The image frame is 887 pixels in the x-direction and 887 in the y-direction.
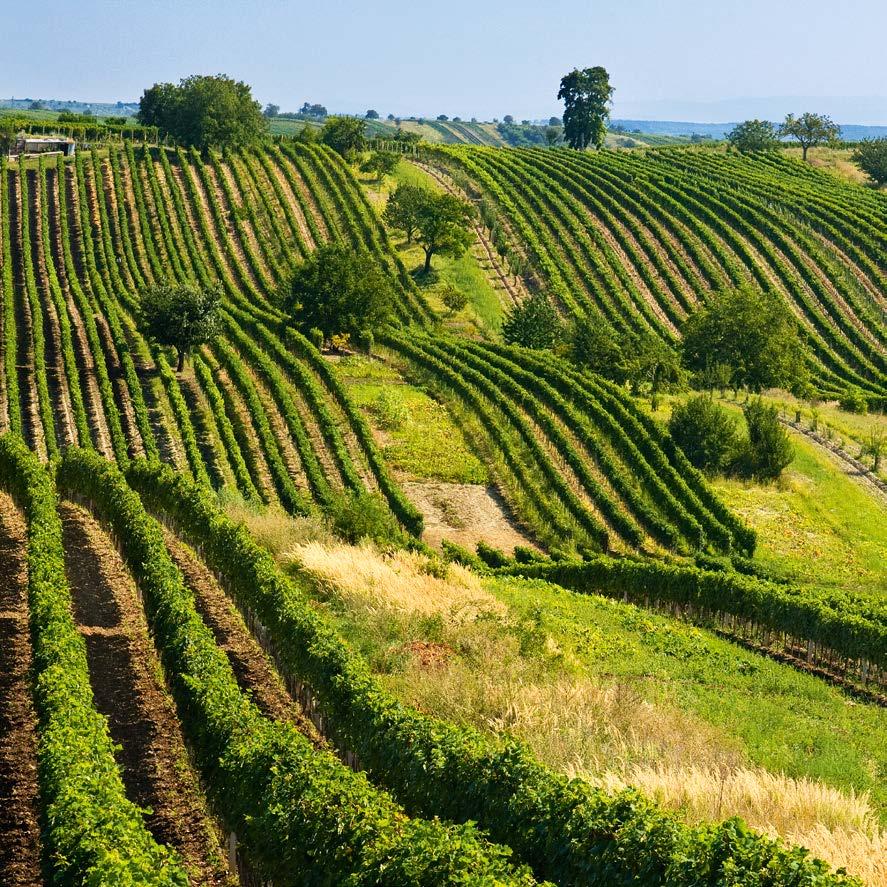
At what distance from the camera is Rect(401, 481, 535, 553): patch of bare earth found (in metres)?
54.8

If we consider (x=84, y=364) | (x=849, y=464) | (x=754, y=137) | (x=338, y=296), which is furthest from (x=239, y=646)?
(x=754, y=137)

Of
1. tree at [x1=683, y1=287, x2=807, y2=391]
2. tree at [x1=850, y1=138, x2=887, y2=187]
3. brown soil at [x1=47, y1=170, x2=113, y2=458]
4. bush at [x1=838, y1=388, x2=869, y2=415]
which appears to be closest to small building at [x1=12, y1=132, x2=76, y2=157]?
brown soil at [x1=47, y1=170, x2=113, y2=458]

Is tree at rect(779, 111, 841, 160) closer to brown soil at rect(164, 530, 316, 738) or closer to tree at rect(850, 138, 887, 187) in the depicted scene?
tree at rect(850, 138, 887, 187)

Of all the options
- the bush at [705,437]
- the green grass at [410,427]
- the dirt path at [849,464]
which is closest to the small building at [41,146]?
the green grass at [410,427]

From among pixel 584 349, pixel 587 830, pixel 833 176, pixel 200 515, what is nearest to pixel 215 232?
pixel 584 349

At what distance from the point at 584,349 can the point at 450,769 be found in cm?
6020

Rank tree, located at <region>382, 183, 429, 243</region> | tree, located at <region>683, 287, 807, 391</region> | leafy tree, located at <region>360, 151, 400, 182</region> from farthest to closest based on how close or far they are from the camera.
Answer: leafy tree, located at <region>360, 151, 400, 182</region>, tree, located at <region>382, 183, 429, 243</region>, tree, located at <region>683, 287, 807, 391</region>

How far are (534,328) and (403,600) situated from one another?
2116 inches

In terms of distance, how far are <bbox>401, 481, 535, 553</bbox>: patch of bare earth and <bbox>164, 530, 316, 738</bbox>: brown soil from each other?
15641 millimetres

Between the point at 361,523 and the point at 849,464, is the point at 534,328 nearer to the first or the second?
the point at 849,464

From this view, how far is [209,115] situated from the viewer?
123m

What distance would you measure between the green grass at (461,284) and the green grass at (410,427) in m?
17.4

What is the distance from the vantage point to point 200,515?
4166 centimetres

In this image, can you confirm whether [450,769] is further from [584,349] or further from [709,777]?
[584,349]
